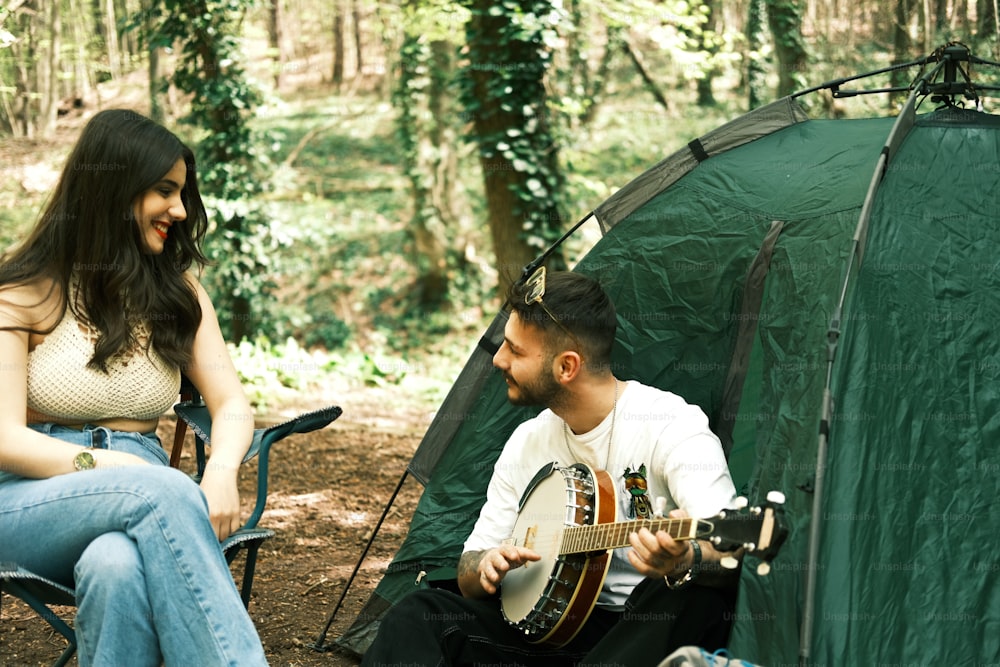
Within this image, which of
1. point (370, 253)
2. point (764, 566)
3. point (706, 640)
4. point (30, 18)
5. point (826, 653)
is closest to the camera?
point (764, 566)

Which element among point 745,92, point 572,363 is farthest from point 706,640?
point 745,92

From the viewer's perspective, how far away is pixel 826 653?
2016 millimetres

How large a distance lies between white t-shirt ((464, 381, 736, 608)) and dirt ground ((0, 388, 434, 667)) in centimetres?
82

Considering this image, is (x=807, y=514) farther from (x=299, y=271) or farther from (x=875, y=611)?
(x=299, y=271)

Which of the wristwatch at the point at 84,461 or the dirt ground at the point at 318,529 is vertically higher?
the wristwatch at the point at 84,461

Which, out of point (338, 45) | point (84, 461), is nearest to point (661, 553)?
point (84, 461)

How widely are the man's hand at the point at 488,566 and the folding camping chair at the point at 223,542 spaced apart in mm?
490

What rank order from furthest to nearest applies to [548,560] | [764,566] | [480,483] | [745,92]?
[745,92] → [480,483] → [548,560] → [764,566]

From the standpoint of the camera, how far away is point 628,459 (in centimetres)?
246

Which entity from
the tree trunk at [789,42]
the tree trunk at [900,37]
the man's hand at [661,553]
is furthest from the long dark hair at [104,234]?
the tree trunk at [789,42]

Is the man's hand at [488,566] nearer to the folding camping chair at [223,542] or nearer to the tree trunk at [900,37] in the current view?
the folding camping chair at [223,542]

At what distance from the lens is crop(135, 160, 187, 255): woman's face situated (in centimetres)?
→ 260

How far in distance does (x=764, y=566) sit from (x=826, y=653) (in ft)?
1.03

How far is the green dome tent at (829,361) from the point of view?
2.09 meters
